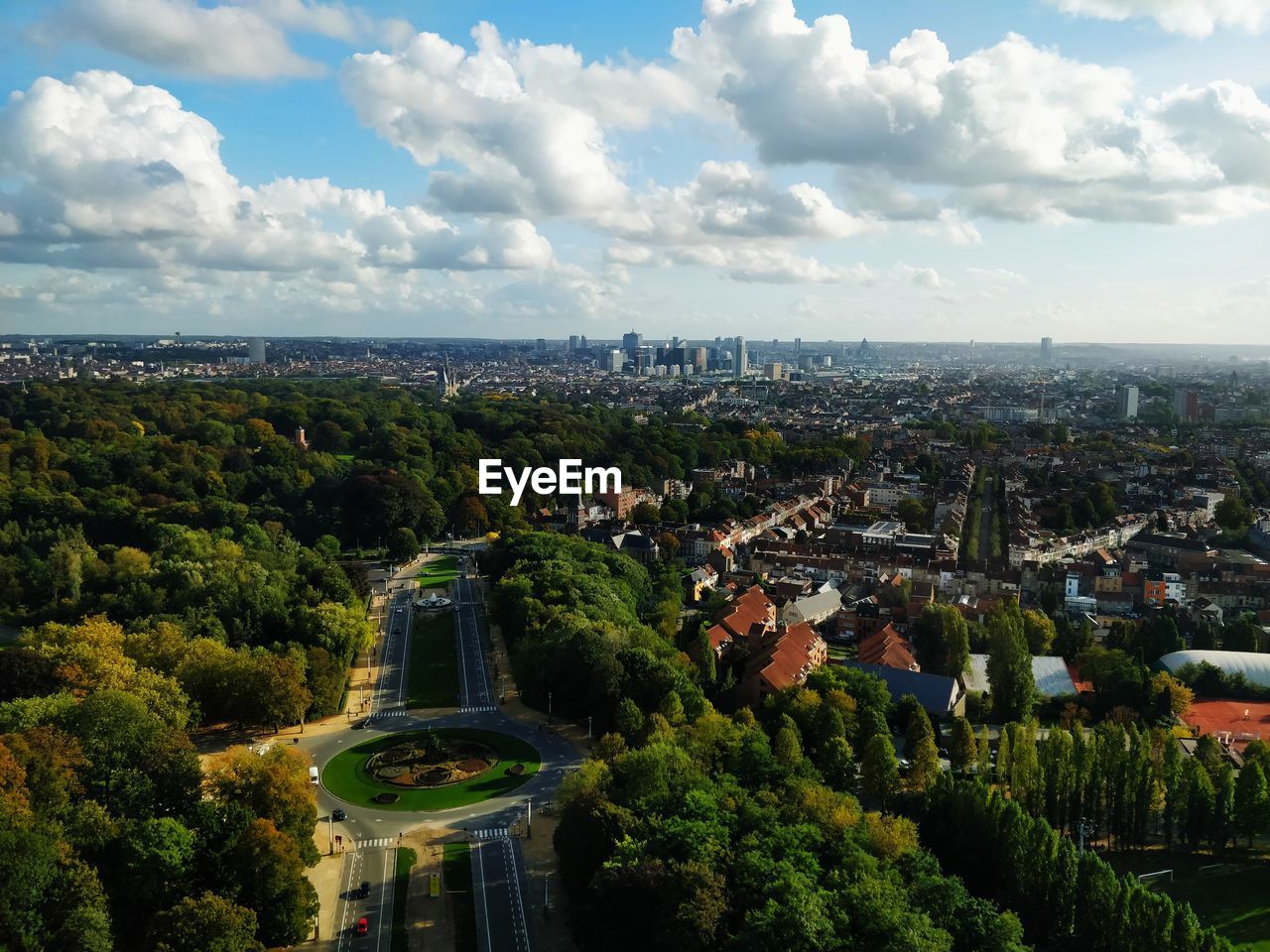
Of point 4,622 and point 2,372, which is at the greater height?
point 2,372

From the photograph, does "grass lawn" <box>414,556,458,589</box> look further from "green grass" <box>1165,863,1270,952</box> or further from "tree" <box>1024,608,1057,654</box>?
"green grass" <box>1165,863,1270,952</box>

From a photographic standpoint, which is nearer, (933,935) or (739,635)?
(933,935)

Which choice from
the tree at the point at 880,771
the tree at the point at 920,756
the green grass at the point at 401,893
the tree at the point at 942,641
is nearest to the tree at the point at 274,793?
the green grass at the point at 401,893

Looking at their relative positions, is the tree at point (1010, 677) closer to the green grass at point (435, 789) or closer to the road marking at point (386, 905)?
the green grass at point (435, 789)

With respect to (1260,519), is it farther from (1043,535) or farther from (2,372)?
(2,372)

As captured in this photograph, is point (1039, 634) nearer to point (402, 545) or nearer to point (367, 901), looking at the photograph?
point (367, 901)

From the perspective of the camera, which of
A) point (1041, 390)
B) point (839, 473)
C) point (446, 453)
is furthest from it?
point (1041, 390)

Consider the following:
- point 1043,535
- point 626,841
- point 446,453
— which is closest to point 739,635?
point 626,841

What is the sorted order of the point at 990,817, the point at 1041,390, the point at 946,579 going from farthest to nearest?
the point at 1041,390 < the point at 946,579 < the point at 990,817
